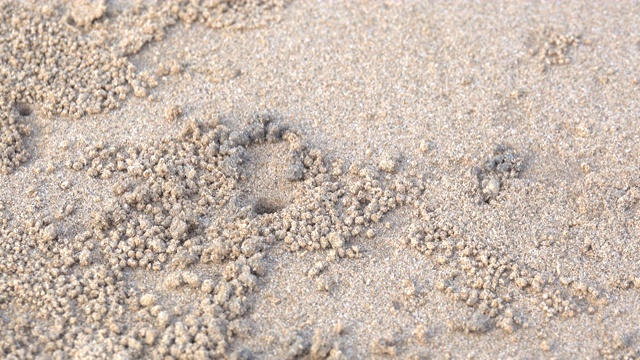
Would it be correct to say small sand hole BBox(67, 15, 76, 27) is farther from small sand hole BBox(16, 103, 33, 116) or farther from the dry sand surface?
small sand hole BBox(16, 103, 33, 116)

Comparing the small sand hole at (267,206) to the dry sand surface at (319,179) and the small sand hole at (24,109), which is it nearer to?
the dry sand surface at (319,179)

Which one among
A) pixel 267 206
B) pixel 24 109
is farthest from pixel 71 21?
pixel 267 206

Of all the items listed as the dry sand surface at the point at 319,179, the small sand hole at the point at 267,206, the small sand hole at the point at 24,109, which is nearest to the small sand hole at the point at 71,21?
the dry sand surface at the point at 319,179

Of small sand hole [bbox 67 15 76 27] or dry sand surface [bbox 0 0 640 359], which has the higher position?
small sand hole [bbox 67 15 76 27]

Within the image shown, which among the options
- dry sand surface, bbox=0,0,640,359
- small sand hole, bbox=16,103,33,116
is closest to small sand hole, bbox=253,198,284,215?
dry sand surface, bbox=0,0,640,359

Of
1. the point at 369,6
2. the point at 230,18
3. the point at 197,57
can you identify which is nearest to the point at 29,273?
the point at 197,57

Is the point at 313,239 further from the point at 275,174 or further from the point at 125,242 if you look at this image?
the point at 125,242

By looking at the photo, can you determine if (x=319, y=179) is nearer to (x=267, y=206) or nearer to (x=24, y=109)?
(x=267, y=206)

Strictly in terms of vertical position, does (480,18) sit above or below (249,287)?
above
